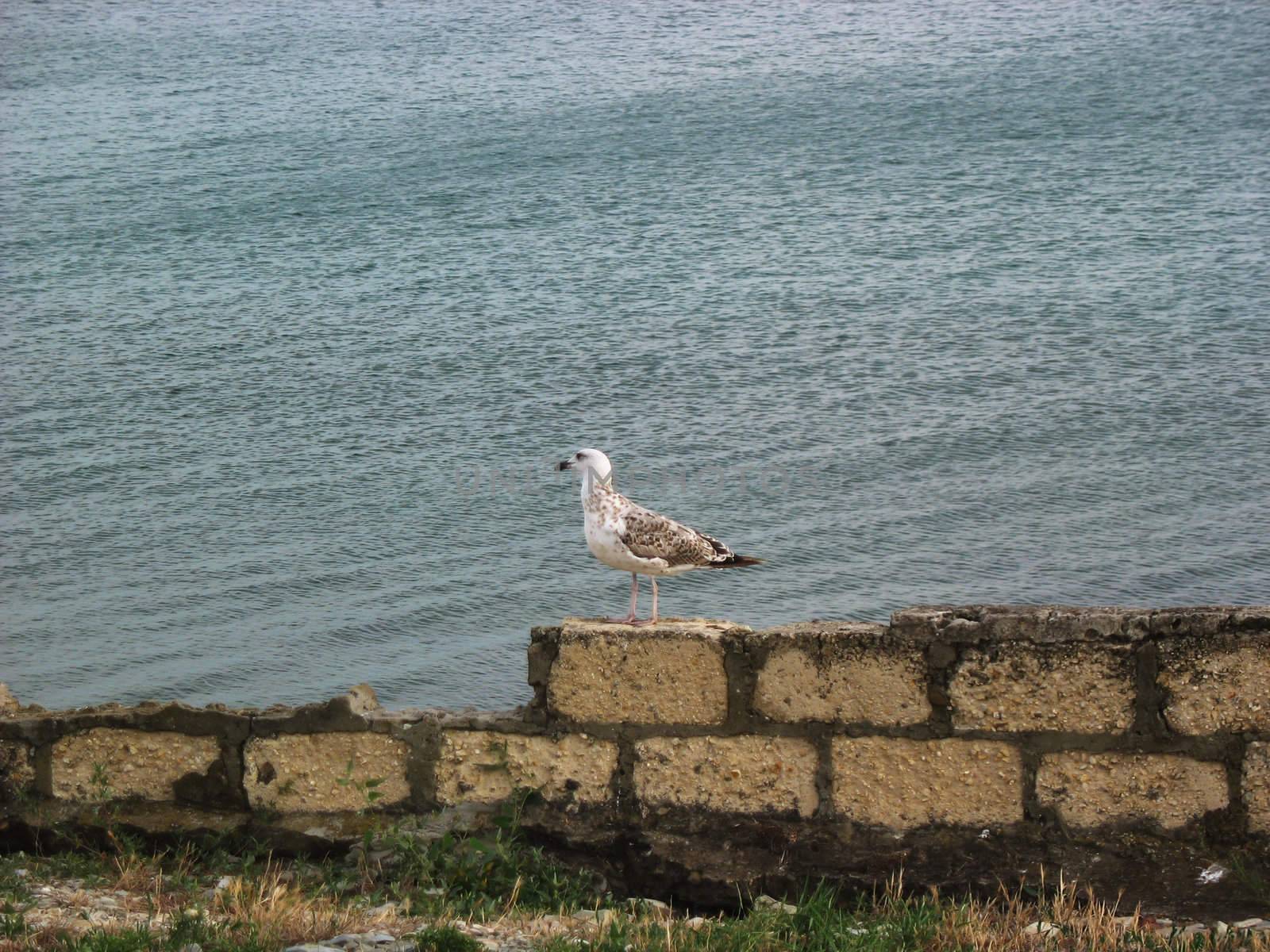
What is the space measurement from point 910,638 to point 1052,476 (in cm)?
859

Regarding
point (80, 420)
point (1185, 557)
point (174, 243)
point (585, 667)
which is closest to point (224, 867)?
point (585, 667)

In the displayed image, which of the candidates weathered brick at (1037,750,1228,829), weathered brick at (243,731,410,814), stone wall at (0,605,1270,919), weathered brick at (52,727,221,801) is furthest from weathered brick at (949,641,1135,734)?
weathered brick at (52,727,221,801)

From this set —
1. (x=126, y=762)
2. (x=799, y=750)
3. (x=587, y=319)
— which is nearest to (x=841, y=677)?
(x=799, y=750)

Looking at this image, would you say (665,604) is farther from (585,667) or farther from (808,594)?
(585,667)

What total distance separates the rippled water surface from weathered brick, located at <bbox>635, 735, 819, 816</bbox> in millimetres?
4596

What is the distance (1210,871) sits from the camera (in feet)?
A: 18.0

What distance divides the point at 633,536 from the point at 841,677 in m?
0.95

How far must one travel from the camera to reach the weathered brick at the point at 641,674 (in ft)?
19.0

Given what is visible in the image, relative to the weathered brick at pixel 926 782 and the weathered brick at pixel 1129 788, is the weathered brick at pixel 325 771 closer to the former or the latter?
the weathered brick at pixel 926 782

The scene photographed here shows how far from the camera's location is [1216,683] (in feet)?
17.8

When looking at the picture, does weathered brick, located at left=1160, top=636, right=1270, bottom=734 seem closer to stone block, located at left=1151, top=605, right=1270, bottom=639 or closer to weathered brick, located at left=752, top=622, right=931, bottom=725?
stone block, located at left=1151, top=605, right=1270, bottom=639

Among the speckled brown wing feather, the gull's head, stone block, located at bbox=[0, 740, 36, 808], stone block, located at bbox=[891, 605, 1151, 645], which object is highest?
the gull's head

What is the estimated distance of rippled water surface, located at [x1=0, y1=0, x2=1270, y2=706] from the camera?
1217 cm

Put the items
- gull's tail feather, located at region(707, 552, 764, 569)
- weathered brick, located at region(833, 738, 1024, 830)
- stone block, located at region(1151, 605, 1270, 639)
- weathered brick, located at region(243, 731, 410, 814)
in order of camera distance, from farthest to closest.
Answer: gull's tail feather, located at region(707, 552, 764, 569) → weathered brick, located at region(243, 731, 410, 814) → weathered brick, located at region(833, 738, 1024, 830) → stone block, located at region(1151, 605, 1270, 639)
